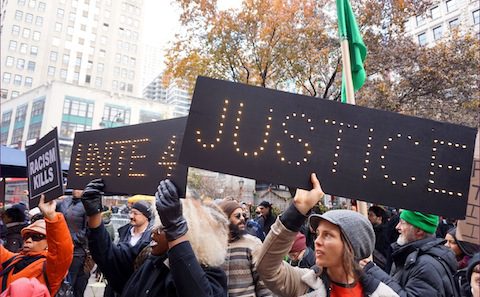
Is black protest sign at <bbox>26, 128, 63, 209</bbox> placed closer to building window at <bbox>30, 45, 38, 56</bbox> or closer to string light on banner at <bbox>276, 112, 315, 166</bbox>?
string light on banner at <bbox>276, 112, 315, 166</bbox>

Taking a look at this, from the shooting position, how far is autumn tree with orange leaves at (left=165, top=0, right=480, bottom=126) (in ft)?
41.7

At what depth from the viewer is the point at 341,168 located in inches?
73.3

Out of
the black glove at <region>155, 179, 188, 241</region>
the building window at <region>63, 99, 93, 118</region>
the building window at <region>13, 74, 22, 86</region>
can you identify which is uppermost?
the building window at <region>13, 74, 22, 86</region>

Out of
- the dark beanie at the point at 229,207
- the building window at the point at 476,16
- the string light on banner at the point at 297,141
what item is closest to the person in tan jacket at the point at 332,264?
the string light on banner at the point at 297,141

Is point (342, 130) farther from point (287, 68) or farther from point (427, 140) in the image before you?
point (287, 68)

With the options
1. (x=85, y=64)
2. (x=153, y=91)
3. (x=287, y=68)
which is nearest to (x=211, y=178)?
(x=287, y=68)

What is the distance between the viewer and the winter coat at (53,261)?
2.67m

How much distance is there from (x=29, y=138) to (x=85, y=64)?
835 inches

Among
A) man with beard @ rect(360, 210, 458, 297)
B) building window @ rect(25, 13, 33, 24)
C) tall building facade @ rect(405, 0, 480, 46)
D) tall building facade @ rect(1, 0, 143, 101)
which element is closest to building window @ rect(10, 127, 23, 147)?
tall building facade @ rect(1, 0, 143, 101)

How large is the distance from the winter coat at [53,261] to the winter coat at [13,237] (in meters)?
2.20

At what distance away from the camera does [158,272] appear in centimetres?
221

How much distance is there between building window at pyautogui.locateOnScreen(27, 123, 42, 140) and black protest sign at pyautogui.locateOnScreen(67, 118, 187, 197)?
55.3 m

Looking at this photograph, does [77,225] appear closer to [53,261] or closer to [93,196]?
[53,261]

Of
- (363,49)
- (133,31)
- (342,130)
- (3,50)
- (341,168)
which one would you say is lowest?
(341,168)
